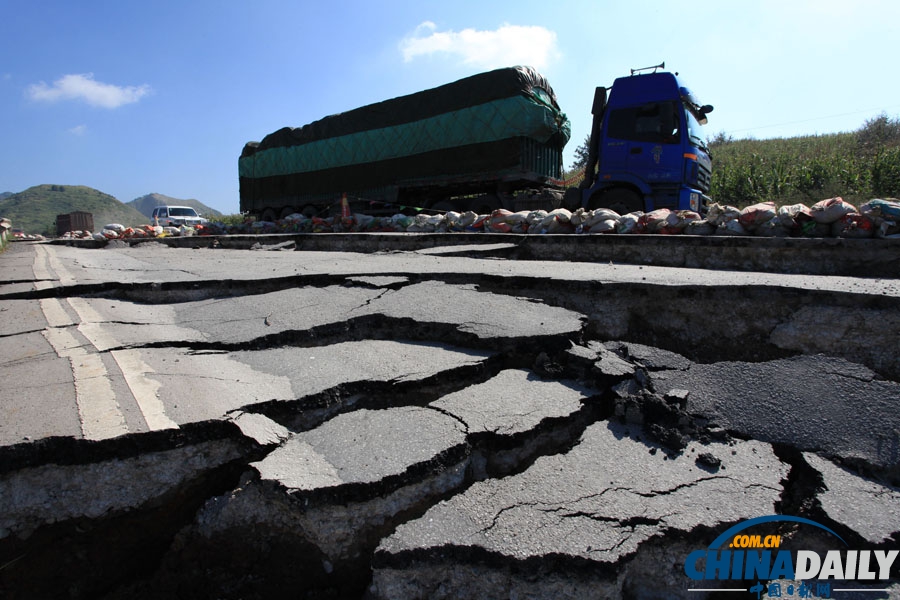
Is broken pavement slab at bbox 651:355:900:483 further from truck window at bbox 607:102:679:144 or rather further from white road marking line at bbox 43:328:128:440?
truck window at bbox 607:102:679:144

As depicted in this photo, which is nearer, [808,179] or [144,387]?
[144,387]

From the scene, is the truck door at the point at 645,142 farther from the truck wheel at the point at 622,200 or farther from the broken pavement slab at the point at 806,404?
the broken pavement slab at the point at 806,404

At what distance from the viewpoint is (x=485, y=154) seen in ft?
35.0

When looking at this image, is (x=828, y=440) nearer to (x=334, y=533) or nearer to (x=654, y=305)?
(x=654, y=305)

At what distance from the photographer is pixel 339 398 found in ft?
6.57

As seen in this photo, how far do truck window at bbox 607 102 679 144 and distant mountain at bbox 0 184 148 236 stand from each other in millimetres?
70283

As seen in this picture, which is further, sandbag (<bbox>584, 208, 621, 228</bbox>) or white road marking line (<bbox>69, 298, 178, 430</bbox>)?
sandbag (<bbox>584, 208, 621, 228</bbox>)

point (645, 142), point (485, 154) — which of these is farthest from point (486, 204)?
point (645, 142)

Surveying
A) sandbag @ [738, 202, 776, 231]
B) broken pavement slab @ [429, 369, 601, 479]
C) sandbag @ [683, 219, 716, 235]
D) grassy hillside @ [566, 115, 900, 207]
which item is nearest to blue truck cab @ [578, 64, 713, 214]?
sandbag @ [683, 219, 716, 235]

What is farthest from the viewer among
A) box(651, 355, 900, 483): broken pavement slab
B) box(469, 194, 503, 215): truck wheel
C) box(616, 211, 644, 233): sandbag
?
box(469, 194, 503, 215): truck wheel

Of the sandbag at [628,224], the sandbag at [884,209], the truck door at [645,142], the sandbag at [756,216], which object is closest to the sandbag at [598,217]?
the sandbag at [628,224]

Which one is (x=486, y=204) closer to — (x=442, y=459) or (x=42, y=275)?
(x=42, y=275)

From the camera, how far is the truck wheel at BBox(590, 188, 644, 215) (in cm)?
829

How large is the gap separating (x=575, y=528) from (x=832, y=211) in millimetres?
4827
